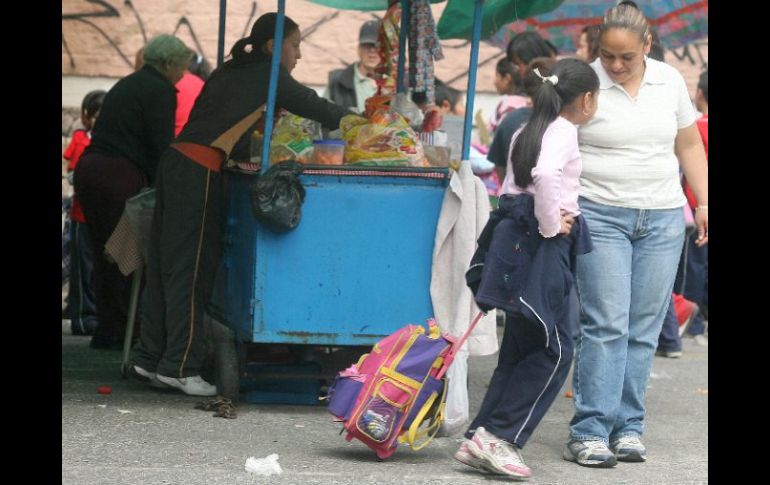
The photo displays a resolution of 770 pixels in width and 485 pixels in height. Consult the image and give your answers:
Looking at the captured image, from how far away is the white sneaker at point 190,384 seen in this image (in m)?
7.09

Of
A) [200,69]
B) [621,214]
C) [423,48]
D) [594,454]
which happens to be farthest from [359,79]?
[594,454]

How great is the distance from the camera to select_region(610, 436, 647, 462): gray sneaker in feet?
19.4

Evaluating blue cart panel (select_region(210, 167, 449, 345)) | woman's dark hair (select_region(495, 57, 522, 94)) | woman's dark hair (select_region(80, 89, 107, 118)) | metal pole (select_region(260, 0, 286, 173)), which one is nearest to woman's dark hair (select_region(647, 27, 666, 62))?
blue cart panel (select_region(210, 167, 449, 345))

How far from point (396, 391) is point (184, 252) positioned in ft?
6.08

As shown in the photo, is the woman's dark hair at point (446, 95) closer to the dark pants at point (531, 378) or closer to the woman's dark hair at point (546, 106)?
the woman's dark hair at point (546, 106)

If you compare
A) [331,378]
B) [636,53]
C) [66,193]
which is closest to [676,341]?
[331,378]

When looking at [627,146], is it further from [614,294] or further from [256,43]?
[256,43]

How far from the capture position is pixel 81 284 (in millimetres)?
9656

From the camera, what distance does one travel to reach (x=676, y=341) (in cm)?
960

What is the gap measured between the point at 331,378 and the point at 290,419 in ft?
1.02

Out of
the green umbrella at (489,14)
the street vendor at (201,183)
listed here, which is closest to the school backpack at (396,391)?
the street vendor at (201,183)

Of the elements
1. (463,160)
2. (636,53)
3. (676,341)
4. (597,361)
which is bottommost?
(676,341)

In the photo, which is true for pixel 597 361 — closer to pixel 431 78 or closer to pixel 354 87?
pixel 431 78

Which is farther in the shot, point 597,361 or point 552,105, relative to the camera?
point 597,361
